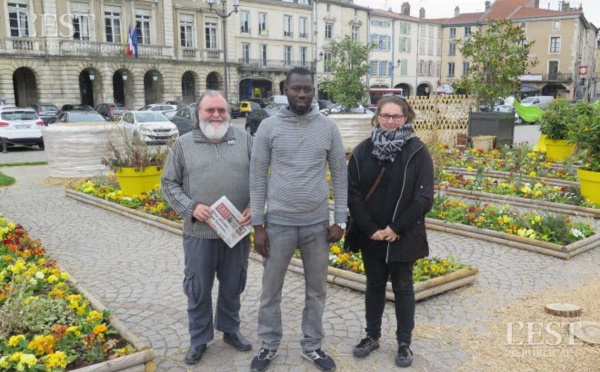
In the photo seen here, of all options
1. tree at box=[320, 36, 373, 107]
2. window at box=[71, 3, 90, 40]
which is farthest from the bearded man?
window at box=[71, 3, 90, 40]

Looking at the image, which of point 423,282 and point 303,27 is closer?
point 423,282

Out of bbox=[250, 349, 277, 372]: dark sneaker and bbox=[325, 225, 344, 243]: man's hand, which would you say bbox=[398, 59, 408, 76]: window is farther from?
bbox=[250, 349, 277, 372]: dark sneaker

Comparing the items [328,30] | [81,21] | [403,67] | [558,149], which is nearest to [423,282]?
[558,149]

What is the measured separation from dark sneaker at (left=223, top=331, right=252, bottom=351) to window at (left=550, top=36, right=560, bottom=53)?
230ft

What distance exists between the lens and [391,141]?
147 inches

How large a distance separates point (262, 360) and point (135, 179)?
6.65 meters

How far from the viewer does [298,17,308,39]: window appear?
5669cm

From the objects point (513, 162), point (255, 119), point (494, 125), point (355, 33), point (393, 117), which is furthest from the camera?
point (355, 33)

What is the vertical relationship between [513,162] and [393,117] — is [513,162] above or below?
below

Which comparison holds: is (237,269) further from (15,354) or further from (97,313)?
(15,354)

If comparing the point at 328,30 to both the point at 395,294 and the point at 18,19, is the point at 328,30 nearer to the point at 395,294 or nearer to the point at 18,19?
the point at 18,19

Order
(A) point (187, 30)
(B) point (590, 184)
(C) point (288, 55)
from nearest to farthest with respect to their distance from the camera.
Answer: (B) point (590, 184) < (A) point (187, 30) < (C) point (288, 55)

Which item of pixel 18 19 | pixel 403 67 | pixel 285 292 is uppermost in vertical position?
pixel 18 19

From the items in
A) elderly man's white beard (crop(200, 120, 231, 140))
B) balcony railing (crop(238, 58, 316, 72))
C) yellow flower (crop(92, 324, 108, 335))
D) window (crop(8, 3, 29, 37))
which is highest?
window (crop(8, 3, 29, 37))
